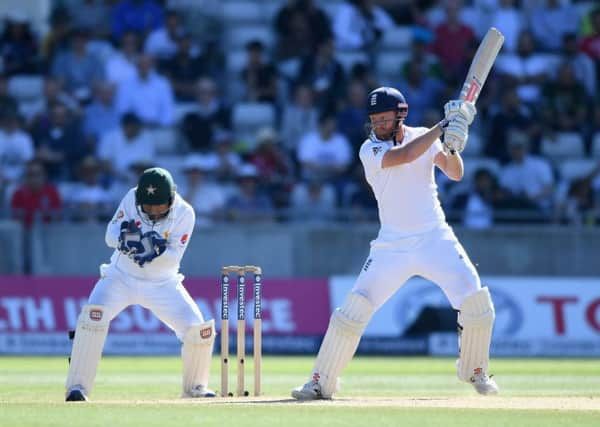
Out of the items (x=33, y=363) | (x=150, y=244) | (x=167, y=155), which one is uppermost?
(x=167, y=155)

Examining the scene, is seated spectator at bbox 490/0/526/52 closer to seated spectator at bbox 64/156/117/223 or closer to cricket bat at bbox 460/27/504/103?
seated spectator at bbox 64/156/117/223

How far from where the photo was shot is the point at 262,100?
17.1 metres

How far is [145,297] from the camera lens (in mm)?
8688

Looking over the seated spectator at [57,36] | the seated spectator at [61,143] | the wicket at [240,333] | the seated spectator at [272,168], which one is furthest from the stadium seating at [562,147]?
the wicket at [240,333]

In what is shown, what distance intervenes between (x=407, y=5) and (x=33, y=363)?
26.3 feet

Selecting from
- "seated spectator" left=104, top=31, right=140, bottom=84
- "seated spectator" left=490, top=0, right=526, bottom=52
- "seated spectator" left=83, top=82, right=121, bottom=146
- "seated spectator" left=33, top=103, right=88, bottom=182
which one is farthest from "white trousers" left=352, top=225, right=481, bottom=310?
"seated spectator" left=490, top=0, right=526, bottom=52

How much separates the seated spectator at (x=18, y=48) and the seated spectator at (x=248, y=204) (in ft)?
12.5

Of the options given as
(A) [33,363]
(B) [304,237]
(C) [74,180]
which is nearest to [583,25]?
(B) [304,237]

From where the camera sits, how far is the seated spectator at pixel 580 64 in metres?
17.5

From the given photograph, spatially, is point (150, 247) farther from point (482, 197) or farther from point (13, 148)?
point (13, 148)

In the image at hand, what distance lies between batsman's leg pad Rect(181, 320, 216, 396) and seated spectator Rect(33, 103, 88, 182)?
7557 millimetres

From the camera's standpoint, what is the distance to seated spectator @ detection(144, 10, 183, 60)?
57.0ft

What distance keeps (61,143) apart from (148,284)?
7.77m

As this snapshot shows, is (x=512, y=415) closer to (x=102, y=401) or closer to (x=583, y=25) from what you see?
(x=102, y=401)
